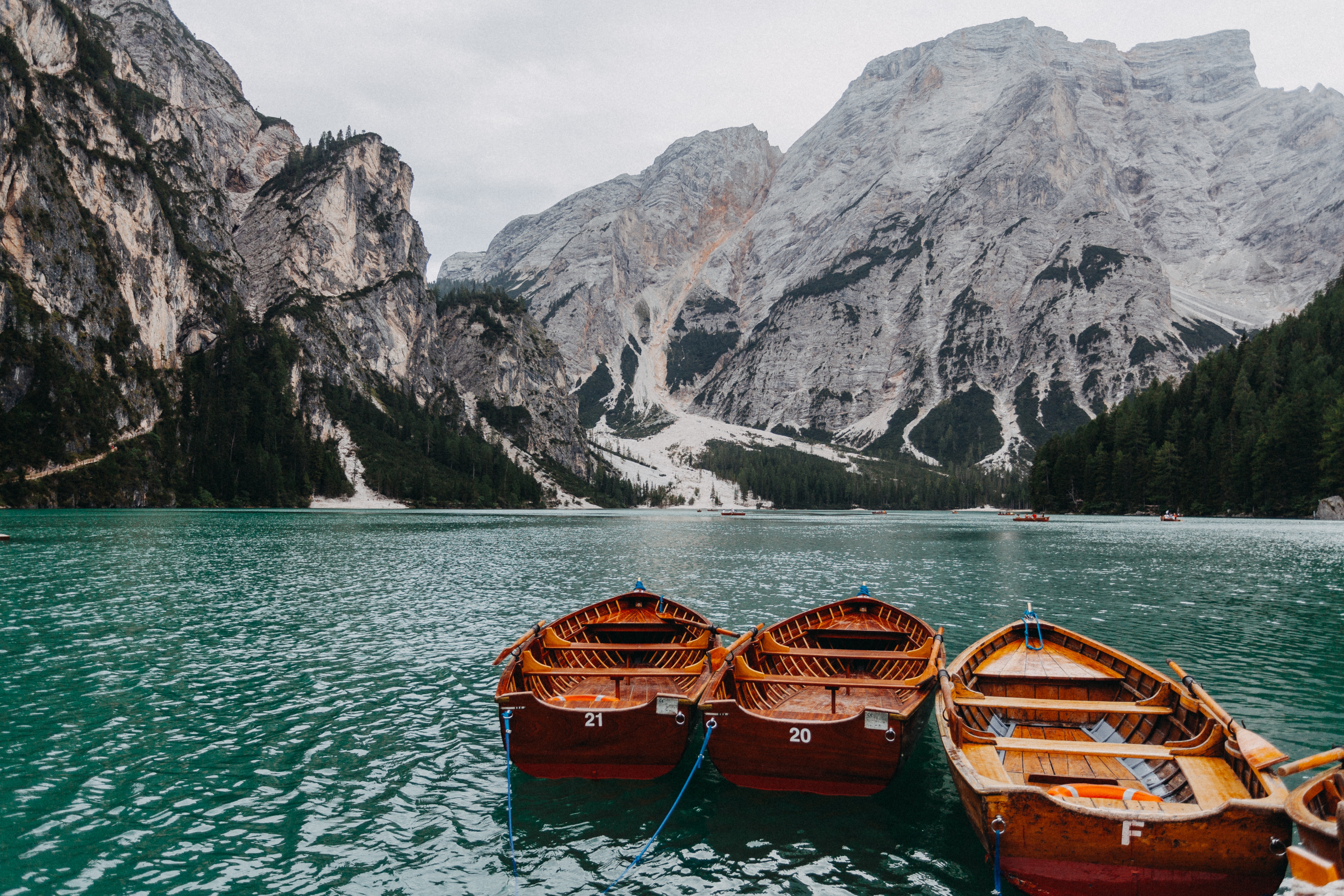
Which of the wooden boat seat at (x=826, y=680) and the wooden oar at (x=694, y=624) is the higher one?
the wooden oar at (x=694, y=624)

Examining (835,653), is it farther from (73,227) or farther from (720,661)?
(73,227)

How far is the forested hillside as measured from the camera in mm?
115312

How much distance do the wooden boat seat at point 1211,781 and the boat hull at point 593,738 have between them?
875cm

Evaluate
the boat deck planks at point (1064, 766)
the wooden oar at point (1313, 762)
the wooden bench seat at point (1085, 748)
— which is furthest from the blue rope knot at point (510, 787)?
the wooden oar at point (1313, 762)

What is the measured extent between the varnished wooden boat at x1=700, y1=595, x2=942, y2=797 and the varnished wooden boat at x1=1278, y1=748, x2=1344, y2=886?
5853 mm

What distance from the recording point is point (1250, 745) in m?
11.0

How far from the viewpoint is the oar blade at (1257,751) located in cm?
1029

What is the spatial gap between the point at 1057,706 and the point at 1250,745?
158 inches

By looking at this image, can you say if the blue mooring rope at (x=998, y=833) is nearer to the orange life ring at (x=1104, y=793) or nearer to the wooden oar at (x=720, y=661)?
the orange life ring at (x=1104, y=793)

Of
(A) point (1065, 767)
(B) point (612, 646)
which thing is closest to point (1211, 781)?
(A) point (1065, 767)

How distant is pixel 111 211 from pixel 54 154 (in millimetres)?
17235

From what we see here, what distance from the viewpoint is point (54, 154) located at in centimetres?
17000

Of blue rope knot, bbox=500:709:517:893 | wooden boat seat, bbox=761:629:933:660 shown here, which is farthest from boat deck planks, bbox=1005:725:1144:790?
blue rope knot, bbox=500:709:517:893

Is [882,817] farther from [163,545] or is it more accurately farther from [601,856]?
[163,545]
